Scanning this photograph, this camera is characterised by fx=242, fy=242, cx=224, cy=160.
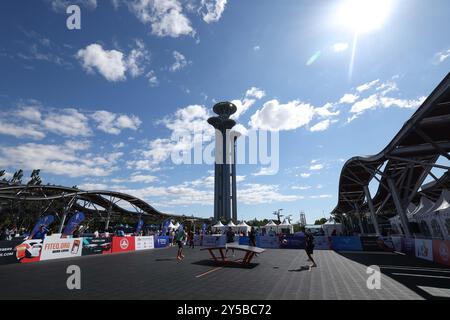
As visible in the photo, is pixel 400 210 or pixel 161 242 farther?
pixel 161 242

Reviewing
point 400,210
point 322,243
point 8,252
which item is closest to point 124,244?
point 8,252

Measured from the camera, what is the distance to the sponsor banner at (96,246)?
20750 millimetres

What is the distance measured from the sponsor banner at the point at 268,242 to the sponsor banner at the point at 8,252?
2360 centimetres

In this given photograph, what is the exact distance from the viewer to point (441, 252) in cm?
1462

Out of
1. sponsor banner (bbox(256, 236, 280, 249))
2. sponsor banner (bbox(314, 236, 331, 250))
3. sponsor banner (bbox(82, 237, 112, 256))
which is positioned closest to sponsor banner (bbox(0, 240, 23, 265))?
sponsor banner (bbox(82, 237, 112, 256))

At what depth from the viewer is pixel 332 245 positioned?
25891 mm

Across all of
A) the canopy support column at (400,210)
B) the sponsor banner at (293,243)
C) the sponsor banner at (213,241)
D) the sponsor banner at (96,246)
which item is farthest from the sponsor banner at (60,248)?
the canopy support column at (400,210)

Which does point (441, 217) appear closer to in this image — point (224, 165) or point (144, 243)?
point (144, 243)

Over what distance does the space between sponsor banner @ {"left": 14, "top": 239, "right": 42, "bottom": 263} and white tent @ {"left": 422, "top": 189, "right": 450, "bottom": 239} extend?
97.6ft

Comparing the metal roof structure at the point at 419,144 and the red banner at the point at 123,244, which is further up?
the metal roof structure at the point at 419,144

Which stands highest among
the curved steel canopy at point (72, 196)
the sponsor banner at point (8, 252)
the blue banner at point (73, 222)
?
the curved steel canopy at point (72, 196)

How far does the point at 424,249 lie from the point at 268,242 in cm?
1597

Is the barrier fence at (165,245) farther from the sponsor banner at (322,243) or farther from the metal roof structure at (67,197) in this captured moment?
Answer: the metal roof structure at (67,197)
